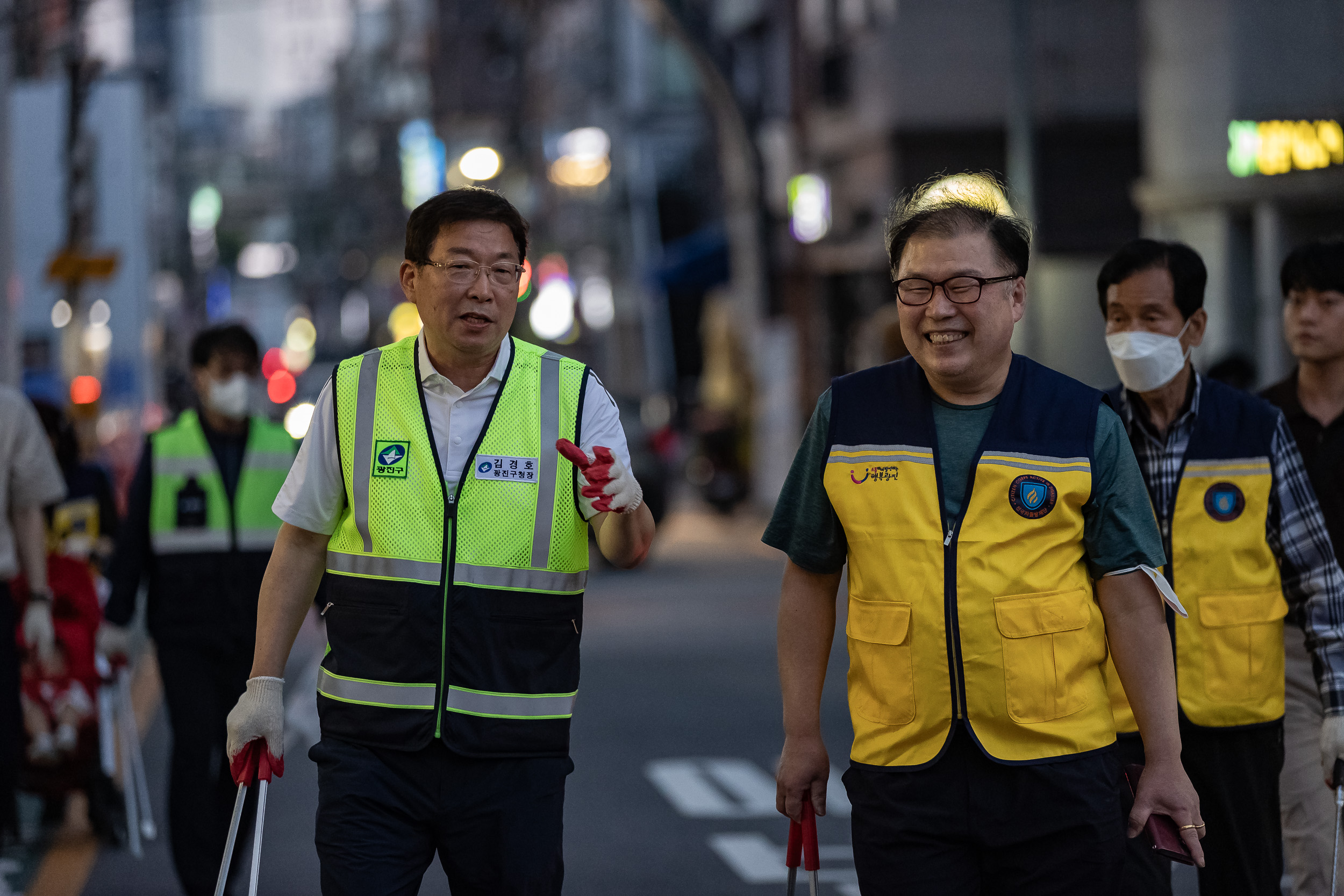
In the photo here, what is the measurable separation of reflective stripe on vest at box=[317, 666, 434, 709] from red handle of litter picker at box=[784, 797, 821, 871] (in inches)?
32.3

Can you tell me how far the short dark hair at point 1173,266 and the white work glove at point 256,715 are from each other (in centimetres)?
238

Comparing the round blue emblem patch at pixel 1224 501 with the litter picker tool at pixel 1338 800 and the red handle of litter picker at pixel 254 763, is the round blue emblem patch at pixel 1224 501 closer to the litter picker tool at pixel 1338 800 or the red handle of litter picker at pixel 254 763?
the litter picker tool at pixel 1338 800

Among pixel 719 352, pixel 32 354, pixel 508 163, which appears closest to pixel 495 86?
pixel 508 163

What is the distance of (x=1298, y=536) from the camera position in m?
5.01

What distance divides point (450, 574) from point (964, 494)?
112 centimetres

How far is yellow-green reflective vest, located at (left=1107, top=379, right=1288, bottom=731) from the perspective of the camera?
493 cm

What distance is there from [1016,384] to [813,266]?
2601 cm

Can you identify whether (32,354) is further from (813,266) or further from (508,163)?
(508,163)

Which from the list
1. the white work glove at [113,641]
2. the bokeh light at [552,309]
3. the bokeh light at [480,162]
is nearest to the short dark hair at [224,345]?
the white work glove at [113,641]

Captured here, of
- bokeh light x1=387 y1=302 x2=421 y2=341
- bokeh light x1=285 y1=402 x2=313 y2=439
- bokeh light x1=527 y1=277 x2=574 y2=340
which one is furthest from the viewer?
bokeh light x1=387 y1=302 x2=421 y2=341

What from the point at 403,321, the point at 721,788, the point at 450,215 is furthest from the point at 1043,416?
the point at 403,321

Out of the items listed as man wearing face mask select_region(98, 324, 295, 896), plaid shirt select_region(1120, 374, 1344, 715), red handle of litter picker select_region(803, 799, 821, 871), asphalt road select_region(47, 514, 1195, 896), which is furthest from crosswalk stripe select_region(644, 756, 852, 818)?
red handle of litter picker select_region(803, 799, 821, 871)

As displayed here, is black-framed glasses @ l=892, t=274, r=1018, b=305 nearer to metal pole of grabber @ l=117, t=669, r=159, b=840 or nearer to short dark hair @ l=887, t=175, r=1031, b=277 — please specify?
short dark hair @ l=887, t=175, r=1031, b=277

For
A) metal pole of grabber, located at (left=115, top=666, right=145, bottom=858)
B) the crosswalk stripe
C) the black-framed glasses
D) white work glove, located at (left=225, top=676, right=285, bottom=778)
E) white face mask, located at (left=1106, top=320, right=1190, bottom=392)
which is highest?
the black-framed glasses
